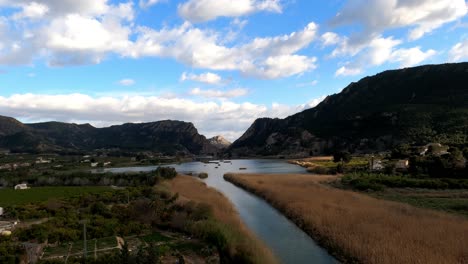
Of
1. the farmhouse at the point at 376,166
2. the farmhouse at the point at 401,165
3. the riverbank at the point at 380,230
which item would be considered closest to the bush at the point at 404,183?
the riverbank at the point at 380,230

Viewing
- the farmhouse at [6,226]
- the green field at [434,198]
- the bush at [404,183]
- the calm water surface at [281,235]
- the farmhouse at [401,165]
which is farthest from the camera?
the farmhouse at [401,165]

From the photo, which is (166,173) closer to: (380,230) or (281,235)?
(281,235)

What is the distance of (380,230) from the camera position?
2959 cm

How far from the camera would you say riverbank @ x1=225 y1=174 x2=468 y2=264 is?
76.8 ft

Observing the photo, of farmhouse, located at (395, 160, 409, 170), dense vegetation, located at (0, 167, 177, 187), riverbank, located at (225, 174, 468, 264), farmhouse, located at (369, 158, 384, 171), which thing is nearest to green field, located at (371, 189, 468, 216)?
riverbank, located at (225, 174, 468, 264)

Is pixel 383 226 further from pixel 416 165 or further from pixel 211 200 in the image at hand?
pixel 416 165

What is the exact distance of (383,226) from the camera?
3094cm

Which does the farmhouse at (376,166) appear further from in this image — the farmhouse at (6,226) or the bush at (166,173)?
the farmhouse at (6,226)

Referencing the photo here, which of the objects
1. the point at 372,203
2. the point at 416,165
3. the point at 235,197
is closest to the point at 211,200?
the point at 235,197

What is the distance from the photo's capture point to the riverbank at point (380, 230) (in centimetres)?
2342

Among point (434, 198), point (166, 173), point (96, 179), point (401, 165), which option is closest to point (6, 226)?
point (434, 198)

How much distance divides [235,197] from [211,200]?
1159 centimetres

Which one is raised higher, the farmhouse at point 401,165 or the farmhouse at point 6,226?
the farmhouse at point 401,165

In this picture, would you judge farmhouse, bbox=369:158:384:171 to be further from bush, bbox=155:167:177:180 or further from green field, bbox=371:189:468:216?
bush, bbox=155:167:177:180
